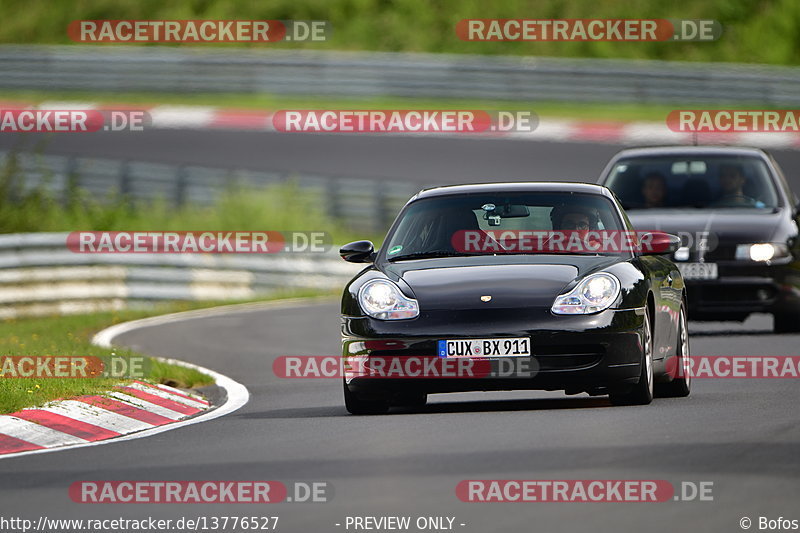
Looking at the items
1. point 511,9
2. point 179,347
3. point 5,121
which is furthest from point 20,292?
point 511,9

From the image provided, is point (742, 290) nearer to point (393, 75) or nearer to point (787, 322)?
point (787, 322)

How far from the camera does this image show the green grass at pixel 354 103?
36094 mm

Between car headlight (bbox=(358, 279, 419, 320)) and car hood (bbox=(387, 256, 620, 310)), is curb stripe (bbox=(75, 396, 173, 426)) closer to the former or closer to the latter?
car headlight (bbox=(358, 279, 419, 320))

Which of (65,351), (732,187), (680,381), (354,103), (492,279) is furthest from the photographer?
(354,103)

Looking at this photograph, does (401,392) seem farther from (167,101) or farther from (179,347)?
(167,101)

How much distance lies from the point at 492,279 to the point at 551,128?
24.2 metres

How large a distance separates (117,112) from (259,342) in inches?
794

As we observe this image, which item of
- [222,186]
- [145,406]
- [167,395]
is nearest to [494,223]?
[145,406]

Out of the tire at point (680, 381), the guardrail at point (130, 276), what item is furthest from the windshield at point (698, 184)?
the guardrail at point (130, 276)

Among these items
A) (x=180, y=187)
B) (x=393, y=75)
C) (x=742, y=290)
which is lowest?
(x=742, y=290)

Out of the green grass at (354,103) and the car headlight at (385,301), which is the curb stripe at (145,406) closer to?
the car headlight at (385,301)

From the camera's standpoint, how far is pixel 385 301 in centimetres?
1066

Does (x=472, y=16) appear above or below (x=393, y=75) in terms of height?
above

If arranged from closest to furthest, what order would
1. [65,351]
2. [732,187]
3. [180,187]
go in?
[65,351]
[732,187]
[180,187]
